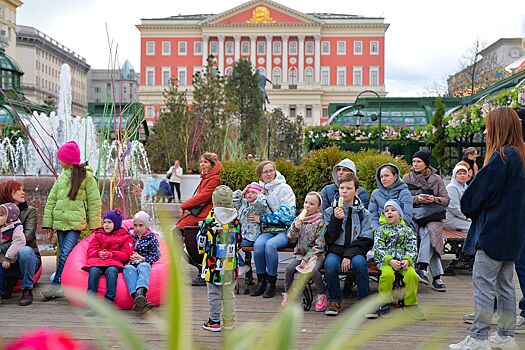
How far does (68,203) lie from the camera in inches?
269

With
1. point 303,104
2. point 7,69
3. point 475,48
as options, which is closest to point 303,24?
point 303,104

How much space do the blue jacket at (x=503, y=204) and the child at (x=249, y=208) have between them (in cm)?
302

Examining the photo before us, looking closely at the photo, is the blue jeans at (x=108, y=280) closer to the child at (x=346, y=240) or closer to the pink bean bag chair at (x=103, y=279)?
the pink bean bag chair at (x=103, y=279)

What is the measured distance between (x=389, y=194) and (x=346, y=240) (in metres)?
0.91

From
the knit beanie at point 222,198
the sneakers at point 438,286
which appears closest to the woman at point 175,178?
the sneakers at point 438,286

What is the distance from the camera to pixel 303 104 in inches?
3319

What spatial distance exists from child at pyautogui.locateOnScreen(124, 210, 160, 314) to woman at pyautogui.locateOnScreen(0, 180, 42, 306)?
105 centimetres

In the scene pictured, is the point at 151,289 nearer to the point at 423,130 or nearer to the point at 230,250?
the point at 230,250

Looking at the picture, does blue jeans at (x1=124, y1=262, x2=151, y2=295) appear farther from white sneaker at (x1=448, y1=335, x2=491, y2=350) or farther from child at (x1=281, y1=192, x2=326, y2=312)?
white sneaker at (x1=448, y1=335, x2=491, y2=350)

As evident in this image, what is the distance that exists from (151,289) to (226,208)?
4.61ft

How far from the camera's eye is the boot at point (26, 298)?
6.46m

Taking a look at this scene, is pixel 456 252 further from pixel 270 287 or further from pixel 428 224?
pixel 270 287

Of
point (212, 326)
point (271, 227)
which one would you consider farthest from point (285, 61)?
point (212, 326)

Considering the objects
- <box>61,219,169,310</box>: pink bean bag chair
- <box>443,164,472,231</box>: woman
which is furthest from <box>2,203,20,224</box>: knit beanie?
<box>443,164,472,231</box>: woman
